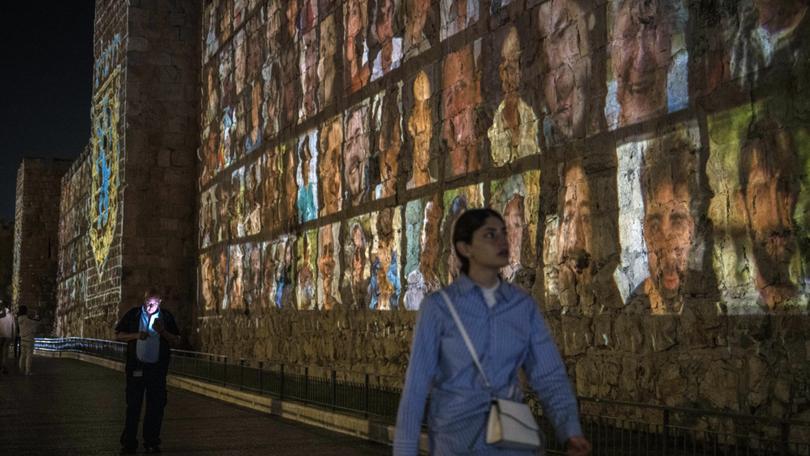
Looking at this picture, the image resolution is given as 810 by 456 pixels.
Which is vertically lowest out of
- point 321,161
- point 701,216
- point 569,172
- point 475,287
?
point 475,287

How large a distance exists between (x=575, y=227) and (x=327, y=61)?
9145mm

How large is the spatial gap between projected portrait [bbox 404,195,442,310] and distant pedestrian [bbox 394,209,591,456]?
11149mm

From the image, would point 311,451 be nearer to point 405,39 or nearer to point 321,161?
point 405,39

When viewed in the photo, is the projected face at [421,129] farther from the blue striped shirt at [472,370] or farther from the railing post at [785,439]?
the blue striped shirt at [472,370]

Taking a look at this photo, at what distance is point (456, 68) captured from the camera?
14.7 m

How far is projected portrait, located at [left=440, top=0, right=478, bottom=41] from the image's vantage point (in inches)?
565

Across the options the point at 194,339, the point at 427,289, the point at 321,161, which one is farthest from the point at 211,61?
the point at 427,289

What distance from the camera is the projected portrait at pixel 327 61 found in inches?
771

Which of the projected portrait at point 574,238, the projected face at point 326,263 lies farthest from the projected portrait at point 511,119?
the projected face at point 326,263

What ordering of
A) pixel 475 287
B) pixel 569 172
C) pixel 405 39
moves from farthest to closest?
pixel 405 39
pixel 569 172
pixel 475 287

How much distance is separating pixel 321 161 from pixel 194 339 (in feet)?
39.5

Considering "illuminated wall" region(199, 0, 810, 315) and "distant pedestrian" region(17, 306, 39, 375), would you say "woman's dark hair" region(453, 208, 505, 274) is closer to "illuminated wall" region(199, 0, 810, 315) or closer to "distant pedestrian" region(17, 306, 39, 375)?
"illuminated wall" region(199, 0, 810, 315)

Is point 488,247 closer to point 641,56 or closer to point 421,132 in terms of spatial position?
point 641,56

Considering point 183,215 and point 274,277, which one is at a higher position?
point 183,215
